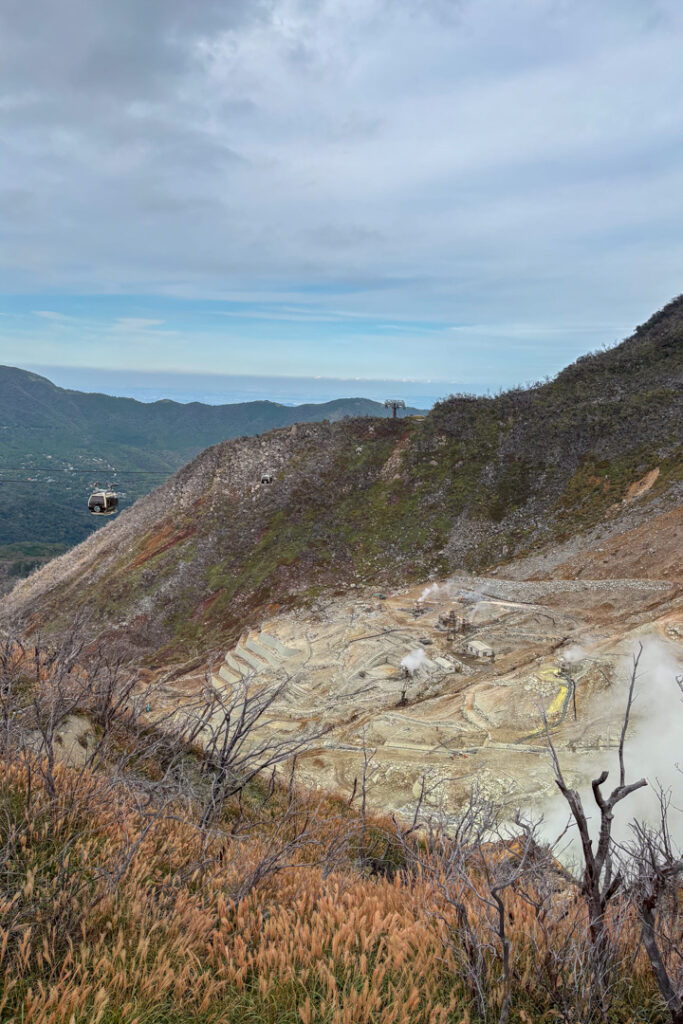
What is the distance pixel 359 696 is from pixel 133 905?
17.1 m

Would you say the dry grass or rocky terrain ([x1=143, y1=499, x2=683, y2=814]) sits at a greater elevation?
the dry grass

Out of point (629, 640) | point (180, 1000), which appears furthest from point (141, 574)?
point (180, 1000)

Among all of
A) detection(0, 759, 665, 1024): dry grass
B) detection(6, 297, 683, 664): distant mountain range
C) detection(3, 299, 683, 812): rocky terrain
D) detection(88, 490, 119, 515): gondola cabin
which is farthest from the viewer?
detection(6, 297, 683, 664): distant mountain range

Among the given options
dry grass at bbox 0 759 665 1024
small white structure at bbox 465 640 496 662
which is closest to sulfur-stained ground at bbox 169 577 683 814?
small white structure at bbox 465 640 496 662

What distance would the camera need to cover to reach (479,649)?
69.1ft

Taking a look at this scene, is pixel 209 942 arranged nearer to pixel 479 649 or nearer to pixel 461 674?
pixel 461 674

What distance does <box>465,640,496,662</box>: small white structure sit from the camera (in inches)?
821

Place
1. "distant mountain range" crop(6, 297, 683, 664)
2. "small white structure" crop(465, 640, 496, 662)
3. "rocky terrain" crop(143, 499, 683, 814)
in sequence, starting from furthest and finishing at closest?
"distant mountain range" crop(6, 297, 683, 664)
"small white structure" crop(465, 640, 496, 662)
"rocky terrain" crop(143, 499, 683, 814)

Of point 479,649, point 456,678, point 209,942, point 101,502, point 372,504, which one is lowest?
point 456,678

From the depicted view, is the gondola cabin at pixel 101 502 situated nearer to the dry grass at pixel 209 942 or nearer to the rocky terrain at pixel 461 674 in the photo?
the rocky terrain at pixel 461 674

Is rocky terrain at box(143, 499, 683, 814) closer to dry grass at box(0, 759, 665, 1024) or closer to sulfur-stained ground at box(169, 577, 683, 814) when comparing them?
sulfur-stained ground at box(169, 577, 683, 814)

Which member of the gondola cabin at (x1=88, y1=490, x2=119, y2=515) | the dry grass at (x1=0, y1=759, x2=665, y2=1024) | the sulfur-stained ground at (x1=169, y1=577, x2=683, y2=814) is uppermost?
the gondola cabin at (x1=88, y1=490, x2=119, y2=515)

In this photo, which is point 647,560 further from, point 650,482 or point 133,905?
point 133,905

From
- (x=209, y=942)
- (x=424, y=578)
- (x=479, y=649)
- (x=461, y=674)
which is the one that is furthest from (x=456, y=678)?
(x=209, y=942)
